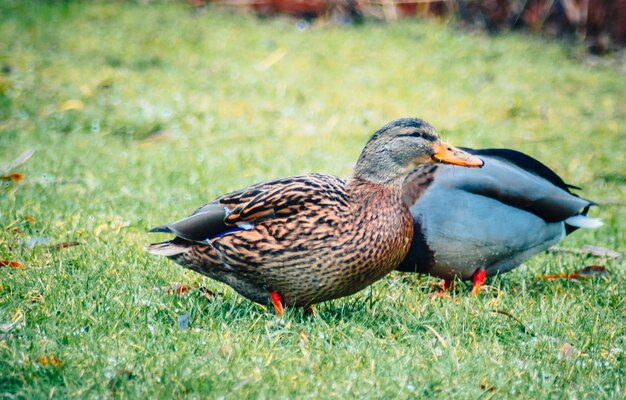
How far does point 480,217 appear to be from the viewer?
4.38m

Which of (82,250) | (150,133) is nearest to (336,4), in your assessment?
(150,133)

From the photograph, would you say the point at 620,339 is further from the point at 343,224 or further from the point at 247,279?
the point at 247,279

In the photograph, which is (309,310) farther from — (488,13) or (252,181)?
(488,13)

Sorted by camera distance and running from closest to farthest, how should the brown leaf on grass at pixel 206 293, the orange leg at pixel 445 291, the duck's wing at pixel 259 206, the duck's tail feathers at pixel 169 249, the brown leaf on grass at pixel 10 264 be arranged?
the duck's wing at pixel 259 206
the duck's tail feathers at pixel 169 249
the brown leaf on grass at pixel 206 293
the brown leaf on grass at pixel 10 264
the orange leg at pixel 445 291

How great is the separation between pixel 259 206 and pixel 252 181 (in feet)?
9.71

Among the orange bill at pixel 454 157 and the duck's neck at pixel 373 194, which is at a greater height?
the orange bill at pixel 454 157

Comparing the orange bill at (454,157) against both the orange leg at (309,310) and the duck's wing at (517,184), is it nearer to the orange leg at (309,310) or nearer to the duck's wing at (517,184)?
the duck's wing at (517,184)

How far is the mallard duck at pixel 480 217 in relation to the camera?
14.2 feet

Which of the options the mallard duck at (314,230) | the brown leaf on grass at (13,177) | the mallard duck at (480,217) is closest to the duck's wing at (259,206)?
the mallard duck at (314,230)

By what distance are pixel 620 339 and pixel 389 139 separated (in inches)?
54.8

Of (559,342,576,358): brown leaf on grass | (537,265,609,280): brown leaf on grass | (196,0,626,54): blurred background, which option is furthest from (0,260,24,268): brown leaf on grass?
(196,0,626,54): blurred background

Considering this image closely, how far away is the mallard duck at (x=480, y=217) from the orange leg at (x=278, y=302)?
95 centimetres

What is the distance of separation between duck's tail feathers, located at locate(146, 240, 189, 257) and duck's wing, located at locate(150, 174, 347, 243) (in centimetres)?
8

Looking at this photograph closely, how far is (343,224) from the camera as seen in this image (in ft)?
11.5
